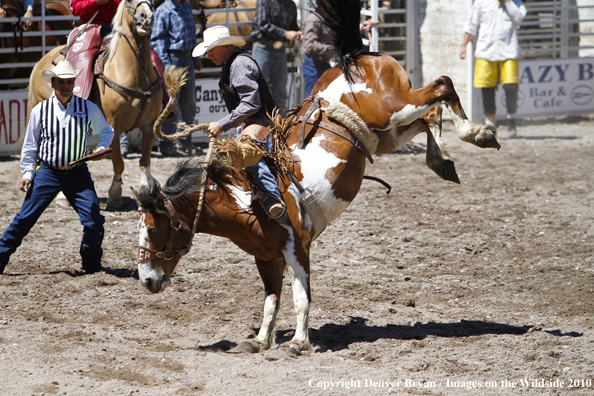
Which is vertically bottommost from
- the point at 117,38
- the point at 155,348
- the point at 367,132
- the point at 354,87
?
the point at 155,348

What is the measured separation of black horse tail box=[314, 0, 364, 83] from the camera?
5.06 meters

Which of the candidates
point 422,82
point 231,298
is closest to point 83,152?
point 231,298

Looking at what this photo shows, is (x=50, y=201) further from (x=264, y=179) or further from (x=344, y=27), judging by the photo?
(x=344, y=27)

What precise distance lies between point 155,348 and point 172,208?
0.99 m

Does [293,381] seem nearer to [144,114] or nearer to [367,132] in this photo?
[367,132]

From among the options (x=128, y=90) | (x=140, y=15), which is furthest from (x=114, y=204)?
(x=140, y=15)

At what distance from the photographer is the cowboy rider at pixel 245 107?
4.23 meters

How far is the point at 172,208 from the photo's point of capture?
4199 mm

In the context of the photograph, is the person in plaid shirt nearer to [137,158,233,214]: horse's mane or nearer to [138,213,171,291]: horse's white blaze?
[137,158,233,214]: horse's mane

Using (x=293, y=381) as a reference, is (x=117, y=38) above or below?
above

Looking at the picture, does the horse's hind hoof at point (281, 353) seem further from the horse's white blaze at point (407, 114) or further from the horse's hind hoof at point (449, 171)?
the horse's hind hoof at point (449, 171)

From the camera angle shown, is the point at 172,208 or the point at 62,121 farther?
the point at 62,121

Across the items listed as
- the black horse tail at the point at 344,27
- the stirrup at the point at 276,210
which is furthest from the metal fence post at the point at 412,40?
the stirrup at the point at 276,210

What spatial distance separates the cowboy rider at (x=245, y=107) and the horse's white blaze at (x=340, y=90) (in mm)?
432
